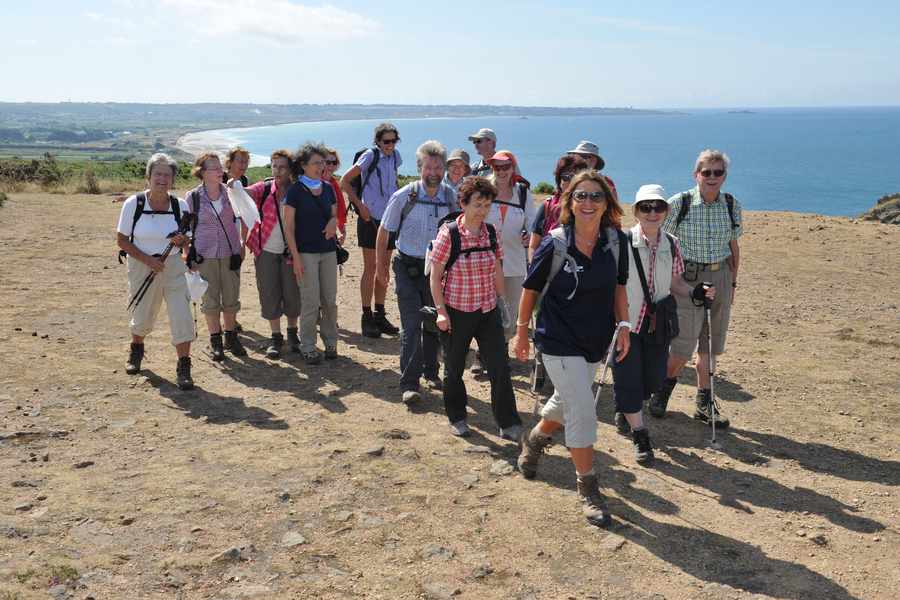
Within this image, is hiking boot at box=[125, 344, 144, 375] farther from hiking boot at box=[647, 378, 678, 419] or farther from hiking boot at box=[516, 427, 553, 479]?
hiking boot at box=[647, 378, 678, 419]

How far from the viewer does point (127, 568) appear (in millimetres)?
4129

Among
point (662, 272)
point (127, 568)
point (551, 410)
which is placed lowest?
point (127, 568)

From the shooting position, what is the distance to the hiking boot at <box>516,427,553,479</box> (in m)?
5.12

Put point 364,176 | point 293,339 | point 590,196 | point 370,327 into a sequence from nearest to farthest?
point 590,196, point 293,339, point 364,176, point 370,327

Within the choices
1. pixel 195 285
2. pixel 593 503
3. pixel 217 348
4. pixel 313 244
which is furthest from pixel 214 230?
pixel 593 503

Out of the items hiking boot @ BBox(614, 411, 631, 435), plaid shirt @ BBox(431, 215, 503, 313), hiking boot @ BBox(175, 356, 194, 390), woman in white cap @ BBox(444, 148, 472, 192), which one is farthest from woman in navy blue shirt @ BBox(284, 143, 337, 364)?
hiking boot @ BBox(614, 411, 631, 435)

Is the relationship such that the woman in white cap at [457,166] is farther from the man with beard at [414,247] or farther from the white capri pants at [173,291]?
the white capri pants at [173,291]

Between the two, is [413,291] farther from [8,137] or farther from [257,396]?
[8,137]

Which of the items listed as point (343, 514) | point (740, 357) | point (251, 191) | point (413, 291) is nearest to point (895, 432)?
point (740, 357)

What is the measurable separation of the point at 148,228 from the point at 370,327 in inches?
111

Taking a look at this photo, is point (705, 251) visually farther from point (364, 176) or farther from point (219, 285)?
point (219, 285)

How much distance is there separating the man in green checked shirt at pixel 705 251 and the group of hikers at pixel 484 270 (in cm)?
1

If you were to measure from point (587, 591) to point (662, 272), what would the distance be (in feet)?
7.72

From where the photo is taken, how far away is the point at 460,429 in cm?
604
